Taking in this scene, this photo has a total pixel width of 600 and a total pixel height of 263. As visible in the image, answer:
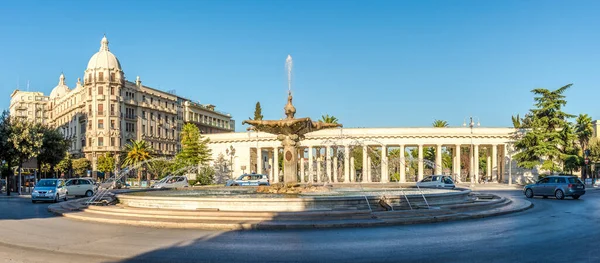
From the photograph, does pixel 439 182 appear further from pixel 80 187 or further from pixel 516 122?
pixel 516 122

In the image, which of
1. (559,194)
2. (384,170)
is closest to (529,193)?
(559,194)

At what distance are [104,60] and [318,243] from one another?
80201 millimetres

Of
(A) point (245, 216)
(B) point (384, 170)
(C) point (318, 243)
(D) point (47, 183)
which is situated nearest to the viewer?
(C) point (318, 243)

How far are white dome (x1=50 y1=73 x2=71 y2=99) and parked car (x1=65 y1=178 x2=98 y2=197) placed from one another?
86.1 meters

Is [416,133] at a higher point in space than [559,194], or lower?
higher

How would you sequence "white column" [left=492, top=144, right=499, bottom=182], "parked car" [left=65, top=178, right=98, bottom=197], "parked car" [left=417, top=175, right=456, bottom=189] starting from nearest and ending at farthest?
"parked car" [left=65, top=178, right=98, bottom=197] < "parked car" [left=417, top=175, right=456, bottom=189] < "white column" [left=492, top=144, right=499, bottom=182]

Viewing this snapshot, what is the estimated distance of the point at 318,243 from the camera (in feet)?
40.3

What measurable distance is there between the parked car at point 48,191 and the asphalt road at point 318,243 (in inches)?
616

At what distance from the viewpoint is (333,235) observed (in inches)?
536

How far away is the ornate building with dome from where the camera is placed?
83375 mm

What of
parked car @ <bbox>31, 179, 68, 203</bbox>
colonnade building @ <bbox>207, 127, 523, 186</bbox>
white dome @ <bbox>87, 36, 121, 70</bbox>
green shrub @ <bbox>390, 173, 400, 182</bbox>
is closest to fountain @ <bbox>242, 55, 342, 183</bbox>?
parked car @ <bbox>31, 179, 68, 203</bbox>

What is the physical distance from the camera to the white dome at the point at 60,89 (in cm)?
11398

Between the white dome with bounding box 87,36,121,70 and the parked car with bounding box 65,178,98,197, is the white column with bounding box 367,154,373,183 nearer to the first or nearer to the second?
the white dome with bounding box 87,36,121,70

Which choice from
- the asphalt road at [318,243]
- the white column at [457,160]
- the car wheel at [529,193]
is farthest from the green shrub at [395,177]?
the asphalt road at [318,243]
